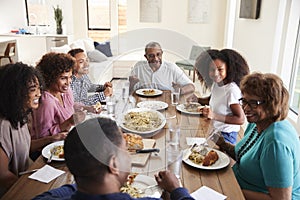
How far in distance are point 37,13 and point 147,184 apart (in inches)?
252

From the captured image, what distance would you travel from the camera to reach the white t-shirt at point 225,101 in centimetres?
186

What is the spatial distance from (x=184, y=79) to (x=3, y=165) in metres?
1.90

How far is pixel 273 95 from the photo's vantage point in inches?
49.4

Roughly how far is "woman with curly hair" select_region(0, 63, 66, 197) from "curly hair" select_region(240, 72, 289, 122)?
1.04 metres

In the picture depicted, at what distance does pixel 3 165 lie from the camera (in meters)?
1.22

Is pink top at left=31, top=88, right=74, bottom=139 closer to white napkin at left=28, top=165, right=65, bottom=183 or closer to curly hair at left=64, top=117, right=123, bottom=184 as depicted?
white napkin at left=28, top=165, right=65, bottom=183

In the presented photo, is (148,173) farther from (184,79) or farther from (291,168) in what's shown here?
(184,79)

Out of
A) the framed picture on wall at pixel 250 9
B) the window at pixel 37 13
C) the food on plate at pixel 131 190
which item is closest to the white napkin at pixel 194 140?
the food on plate at pixel 131 190

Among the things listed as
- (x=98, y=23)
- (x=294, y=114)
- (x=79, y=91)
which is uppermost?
(x=98, y=23)

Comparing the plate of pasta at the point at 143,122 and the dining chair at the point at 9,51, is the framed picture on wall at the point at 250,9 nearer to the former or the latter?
the plate of pasta at the point at 143,122

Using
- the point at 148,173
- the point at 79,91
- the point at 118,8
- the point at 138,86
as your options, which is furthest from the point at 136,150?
the point at 118,8

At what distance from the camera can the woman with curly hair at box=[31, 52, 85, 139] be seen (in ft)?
5.31

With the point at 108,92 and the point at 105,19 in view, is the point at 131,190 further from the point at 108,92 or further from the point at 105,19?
→ the point at 105,19

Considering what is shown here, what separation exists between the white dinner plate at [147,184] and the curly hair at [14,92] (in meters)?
0.62
